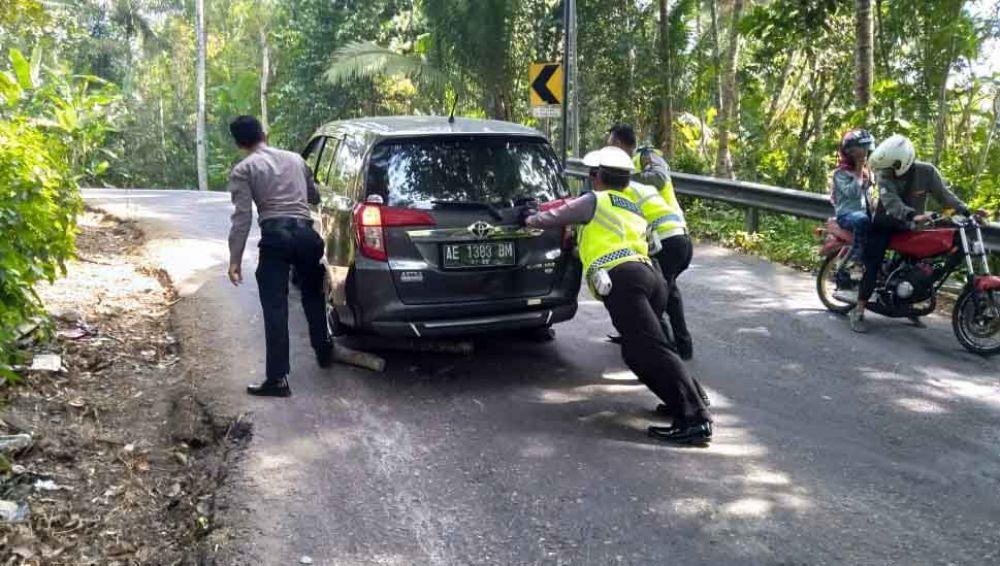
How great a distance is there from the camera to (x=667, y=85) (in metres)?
19.1

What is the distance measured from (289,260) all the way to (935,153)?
9.71m

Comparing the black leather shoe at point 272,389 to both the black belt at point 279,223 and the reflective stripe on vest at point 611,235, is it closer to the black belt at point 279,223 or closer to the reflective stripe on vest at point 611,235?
the black belt at point 279,223

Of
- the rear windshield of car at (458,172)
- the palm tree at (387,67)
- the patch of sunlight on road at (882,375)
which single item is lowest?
the patch of sunlight on road at (882,375)

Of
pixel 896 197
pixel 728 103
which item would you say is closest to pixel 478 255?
pixel 896 197

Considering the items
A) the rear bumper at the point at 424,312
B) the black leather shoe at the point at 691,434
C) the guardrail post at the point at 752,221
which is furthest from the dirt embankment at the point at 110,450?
the guardrail post at the point at 752,221

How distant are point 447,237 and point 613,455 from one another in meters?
1.89

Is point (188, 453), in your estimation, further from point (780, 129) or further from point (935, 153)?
point (780, 129)

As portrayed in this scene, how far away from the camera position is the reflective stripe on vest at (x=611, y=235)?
5477 mm

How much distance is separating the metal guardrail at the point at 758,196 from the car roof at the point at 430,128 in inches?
203

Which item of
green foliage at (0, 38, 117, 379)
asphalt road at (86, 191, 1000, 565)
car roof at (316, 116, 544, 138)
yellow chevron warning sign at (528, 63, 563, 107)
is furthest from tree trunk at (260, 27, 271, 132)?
car roof at (316, 116, 544, 138)

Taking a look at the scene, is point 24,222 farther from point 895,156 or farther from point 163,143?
point 163,143

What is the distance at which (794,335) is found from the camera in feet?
24.9

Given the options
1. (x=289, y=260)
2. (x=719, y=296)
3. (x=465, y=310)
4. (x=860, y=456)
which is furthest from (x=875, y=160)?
(x=289, y=260)

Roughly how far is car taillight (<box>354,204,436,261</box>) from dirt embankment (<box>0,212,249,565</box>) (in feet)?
4.59
